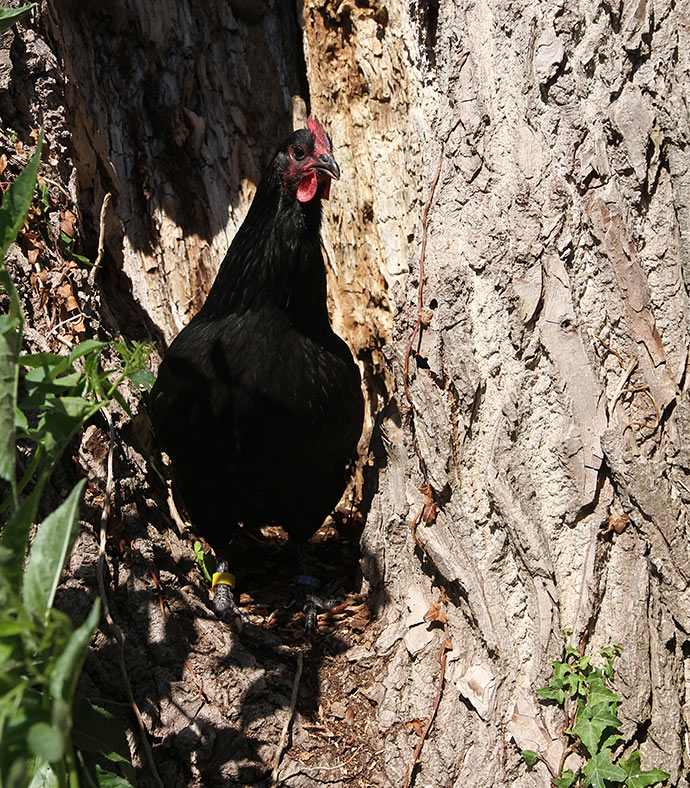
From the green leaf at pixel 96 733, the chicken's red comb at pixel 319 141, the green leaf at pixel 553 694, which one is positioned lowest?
the green leaf at pixel 96 733

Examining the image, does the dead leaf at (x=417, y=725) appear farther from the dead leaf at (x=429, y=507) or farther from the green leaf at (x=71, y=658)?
the green leaf at (x=71, y=658)

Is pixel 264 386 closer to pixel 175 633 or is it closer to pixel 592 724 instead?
pixel 175 633

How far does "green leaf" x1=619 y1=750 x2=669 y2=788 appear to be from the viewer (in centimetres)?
208

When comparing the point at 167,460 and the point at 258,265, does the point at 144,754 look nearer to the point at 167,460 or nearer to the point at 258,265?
the point at 167,460

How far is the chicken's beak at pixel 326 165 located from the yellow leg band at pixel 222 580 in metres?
1.82

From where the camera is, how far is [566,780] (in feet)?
7.06

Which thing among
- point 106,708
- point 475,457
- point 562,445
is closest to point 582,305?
point 562,445

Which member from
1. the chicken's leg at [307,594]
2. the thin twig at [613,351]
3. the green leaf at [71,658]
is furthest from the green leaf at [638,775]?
the green leaf at [71,658]

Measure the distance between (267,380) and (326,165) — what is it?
3.07 ft

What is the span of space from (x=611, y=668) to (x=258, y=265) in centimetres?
201

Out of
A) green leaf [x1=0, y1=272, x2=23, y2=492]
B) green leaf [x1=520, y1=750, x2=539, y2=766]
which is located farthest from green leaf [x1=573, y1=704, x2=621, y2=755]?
green leaf [x1=0, y1=272, x2=23, y2=492]

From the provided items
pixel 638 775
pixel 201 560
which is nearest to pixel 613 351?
pixel 638 775

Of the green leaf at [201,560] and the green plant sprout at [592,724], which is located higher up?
the green leaf at [201,560]

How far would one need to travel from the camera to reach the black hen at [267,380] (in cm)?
297
